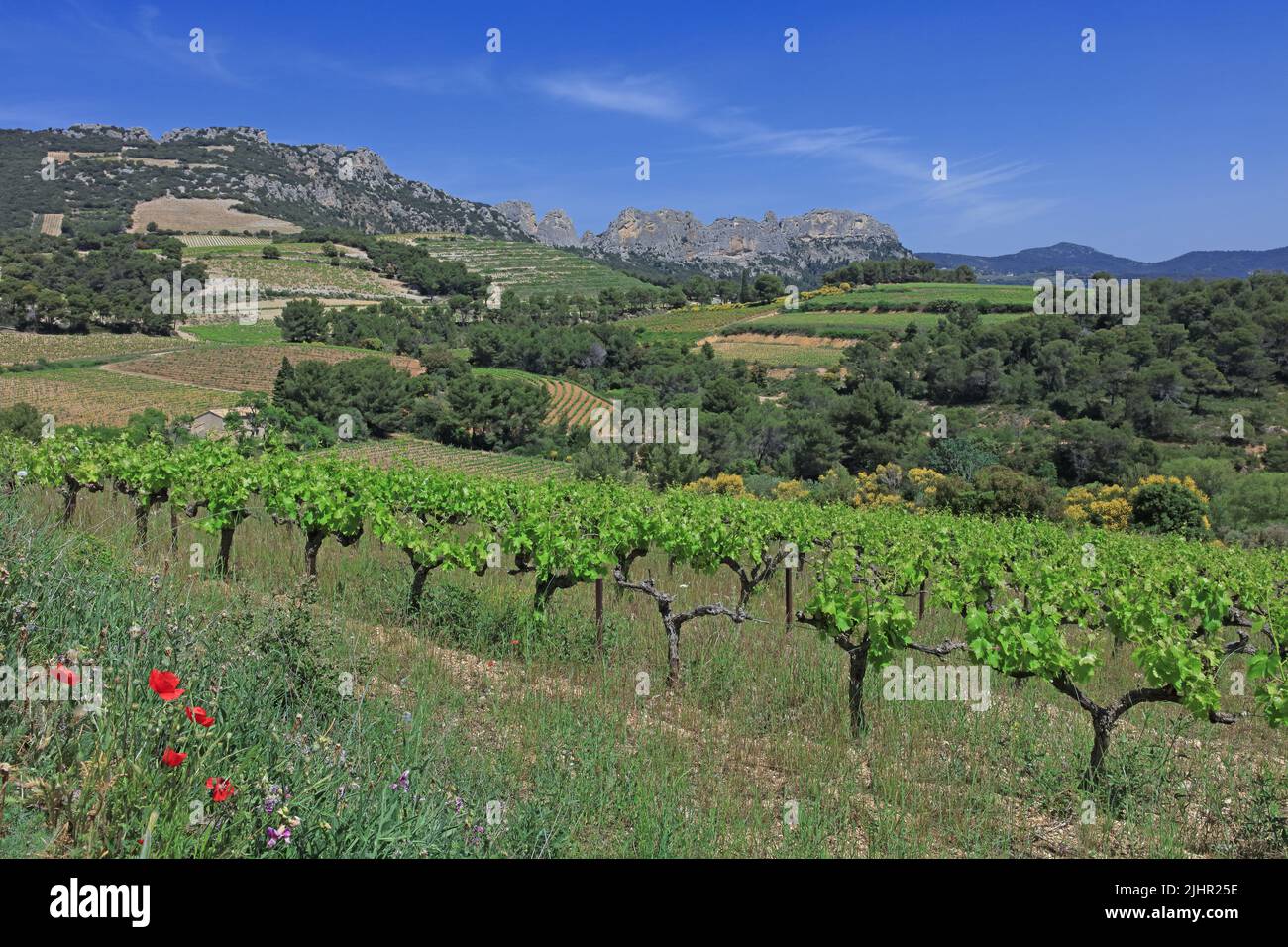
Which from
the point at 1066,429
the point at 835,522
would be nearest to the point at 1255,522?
the point at 1066,429

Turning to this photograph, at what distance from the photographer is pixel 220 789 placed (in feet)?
7.92

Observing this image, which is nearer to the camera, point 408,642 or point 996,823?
point 996,823

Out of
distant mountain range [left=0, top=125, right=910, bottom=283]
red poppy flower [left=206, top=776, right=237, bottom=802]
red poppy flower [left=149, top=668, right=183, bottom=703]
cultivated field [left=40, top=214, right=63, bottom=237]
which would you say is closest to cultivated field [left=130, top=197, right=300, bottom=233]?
distant mountain range [left=0, top=125, right=910, bottom=283]

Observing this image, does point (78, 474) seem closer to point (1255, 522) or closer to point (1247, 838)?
point (1247, 838)

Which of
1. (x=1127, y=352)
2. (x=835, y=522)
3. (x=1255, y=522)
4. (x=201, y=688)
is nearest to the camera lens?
(x=201, y=688)

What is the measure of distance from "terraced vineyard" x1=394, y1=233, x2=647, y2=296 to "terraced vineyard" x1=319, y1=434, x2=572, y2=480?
73682mm

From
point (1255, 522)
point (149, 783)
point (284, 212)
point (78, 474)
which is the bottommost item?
point (1255, 522)

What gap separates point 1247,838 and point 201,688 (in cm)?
591

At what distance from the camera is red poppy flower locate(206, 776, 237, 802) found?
241cm

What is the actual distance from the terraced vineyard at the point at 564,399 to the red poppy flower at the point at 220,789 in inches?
2368

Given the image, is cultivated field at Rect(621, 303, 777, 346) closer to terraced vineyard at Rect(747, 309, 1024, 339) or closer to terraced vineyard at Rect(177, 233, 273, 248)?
terraced vineyard at Rect(747, 309, 1024, 339)

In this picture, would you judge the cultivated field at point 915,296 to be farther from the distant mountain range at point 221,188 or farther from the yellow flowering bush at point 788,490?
the yellow flowering bush at point 788,490

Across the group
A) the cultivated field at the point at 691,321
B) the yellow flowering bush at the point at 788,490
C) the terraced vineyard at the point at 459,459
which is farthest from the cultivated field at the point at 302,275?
the yellow flowering bush at the point at 788,490
